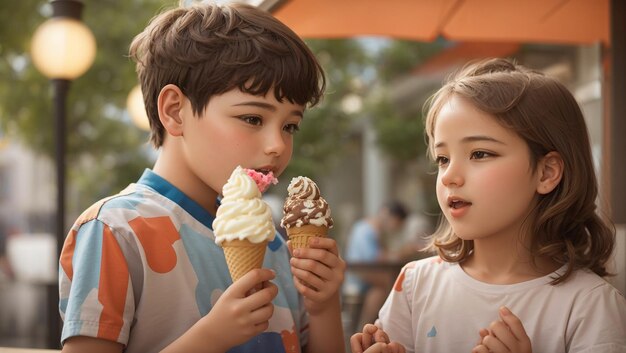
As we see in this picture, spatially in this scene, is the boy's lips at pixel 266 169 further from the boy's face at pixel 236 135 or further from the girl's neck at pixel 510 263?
the girl's neck at pixel 510 263

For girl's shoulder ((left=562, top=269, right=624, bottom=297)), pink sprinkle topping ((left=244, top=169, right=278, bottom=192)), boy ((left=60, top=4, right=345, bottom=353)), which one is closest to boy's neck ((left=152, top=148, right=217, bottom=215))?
boy ((left=60, top=4, right=345, bottom=353))

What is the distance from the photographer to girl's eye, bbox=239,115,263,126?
6.49 ft

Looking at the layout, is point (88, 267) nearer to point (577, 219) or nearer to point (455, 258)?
point (455, 258)

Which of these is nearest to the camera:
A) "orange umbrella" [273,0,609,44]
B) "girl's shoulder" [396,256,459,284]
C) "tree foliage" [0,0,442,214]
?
"girl's shoulder" [396,256,459,284]

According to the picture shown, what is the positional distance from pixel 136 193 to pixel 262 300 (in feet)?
1.87

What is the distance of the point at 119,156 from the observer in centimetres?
1688

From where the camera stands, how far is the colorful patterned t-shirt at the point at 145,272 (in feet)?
5.77

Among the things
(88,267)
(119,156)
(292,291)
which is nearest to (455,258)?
(292,291)

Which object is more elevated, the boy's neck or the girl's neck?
the boy's neck

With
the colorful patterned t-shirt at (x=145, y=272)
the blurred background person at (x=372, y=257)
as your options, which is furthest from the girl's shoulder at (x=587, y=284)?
the blurred background person at (x=372, y=257)

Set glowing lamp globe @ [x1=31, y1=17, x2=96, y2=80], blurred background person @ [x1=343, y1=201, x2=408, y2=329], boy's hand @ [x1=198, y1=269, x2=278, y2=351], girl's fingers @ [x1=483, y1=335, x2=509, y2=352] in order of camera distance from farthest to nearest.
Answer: blurred background person @ [x1=343, y1=201, x2=408, y2=329] < glowing lamp globe @ [x1=31, y1=17, x2=96, y2=80] < girl's fingers @ [x1=483, y1=335, x2=509, y2=352] < boy's hand @ [x1=198, y1=269, x2=278, y2=351]

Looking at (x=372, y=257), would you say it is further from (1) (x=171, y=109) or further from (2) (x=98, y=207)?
(2) (x=98, y=207)

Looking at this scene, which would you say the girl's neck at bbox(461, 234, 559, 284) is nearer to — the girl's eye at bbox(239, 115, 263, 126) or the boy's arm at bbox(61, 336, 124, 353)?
the girl's eye at bbox(239, 115, 263, 126)

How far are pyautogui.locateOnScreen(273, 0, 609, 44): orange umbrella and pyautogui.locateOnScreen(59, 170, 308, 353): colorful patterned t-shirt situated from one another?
212cm
